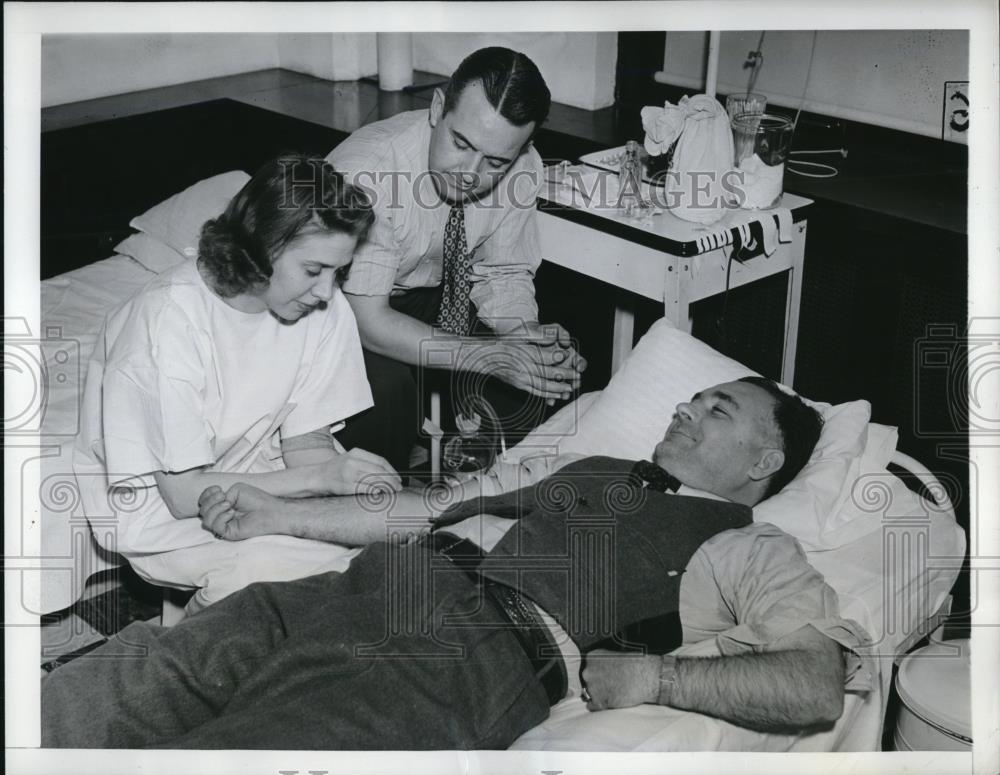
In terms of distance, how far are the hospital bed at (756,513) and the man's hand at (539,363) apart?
9cm

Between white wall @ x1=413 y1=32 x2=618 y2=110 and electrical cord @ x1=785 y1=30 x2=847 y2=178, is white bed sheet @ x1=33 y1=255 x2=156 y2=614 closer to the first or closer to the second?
white wall @ x1=413 y1=32 x2=618 y2=110

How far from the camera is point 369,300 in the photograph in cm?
166

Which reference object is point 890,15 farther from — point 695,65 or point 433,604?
point 433,604

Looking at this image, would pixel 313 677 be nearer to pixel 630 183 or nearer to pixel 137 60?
pixel 137 60

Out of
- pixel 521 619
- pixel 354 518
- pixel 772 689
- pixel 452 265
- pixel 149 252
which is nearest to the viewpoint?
pixel 772 689

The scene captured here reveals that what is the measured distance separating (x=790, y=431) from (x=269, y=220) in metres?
0.85

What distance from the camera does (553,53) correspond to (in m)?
1.58

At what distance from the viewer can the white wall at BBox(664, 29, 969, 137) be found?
5.80 feet

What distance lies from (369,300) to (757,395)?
64cm

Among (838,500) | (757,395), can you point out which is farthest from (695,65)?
(838,500)

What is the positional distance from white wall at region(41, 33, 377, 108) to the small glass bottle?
0.54 metres

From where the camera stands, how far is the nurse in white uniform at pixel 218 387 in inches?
56.2

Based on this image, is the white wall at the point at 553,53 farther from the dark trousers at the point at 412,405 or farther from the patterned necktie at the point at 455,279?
the dark trousers at the point at 412,405

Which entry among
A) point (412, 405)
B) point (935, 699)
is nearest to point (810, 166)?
point (412, 405)
